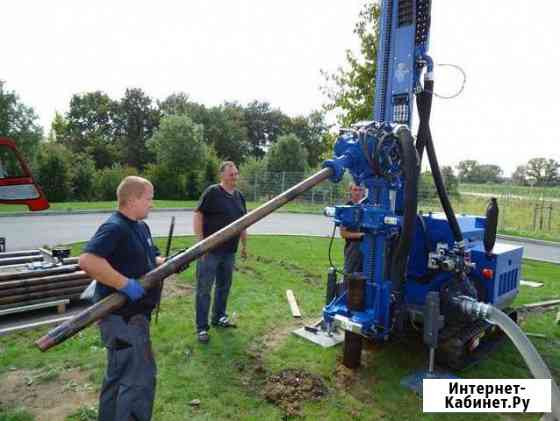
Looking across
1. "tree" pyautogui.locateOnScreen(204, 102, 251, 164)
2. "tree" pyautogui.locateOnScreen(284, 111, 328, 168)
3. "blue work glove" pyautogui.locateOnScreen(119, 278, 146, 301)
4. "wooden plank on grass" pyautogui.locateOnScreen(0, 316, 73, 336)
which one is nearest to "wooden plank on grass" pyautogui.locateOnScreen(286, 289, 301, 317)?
"wooden plank on grass" pyautogui.locateOnScreen(0, 316, 73, 336)

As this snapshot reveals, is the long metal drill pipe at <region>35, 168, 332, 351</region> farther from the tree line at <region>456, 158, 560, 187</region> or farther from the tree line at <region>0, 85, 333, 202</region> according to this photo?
the tree line at <region>456, 158, 560, 187</region>

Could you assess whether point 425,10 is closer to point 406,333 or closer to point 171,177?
point 406,333

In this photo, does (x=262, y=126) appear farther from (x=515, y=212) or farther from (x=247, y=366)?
(x=247, y=366)

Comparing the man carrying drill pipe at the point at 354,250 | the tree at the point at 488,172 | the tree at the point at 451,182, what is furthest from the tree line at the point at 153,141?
the tree at the point at 488,172

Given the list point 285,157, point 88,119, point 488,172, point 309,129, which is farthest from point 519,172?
point 88,119

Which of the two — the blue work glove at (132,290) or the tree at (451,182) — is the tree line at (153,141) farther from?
the blue work glove at (132,290)

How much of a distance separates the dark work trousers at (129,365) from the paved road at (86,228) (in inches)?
352

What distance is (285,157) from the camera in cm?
3016

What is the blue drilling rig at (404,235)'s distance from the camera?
369 cm

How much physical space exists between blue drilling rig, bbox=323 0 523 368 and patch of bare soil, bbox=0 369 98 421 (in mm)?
2345

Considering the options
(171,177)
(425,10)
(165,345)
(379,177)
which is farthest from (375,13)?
(171,177)

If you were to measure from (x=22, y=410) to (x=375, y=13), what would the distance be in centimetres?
1330

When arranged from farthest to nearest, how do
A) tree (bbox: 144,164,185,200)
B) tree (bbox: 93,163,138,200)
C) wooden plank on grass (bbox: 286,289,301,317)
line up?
1. tree (bbox: 144,164,185,200)
2. tree (bbox: 93,163,138,200)
3. wooden plank on grass (bbox: 286,289,301,317)

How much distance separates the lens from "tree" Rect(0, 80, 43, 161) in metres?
27.8
